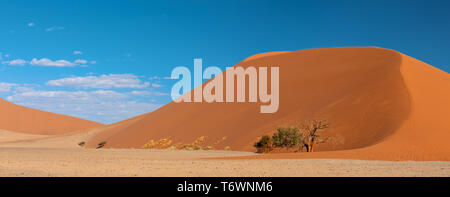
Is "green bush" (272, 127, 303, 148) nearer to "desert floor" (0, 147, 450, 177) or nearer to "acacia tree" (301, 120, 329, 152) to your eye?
"acacia tree" (301, 120, 329, 152)

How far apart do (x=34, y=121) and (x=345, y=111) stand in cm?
11838

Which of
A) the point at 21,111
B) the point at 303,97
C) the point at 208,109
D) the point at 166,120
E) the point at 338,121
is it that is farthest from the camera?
the point at 21,111

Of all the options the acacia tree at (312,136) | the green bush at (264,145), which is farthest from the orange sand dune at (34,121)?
the acacia tree at (312,136)

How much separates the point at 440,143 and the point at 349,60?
27211mm

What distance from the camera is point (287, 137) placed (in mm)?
35688

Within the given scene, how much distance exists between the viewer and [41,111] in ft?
463

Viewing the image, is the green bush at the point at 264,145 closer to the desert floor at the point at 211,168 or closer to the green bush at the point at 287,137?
the green bush at the point at 287,137

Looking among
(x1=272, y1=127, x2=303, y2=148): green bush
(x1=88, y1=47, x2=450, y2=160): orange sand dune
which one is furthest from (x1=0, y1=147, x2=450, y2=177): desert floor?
(x1=272, y1=127, x2=303, y2=148): green bush

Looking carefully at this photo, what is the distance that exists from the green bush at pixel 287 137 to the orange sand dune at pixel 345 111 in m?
2.29

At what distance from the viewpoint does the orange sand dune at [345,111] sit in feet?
95.3

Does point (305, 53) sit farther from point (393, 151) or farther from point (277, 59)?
point (393, 151)

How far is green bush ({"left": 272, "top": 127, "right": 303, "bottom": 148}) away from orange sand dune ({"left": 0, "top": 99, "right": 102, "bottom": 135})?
4179 inches

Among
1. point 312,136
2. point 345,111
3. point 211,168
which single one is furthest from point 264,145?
point 211,168
